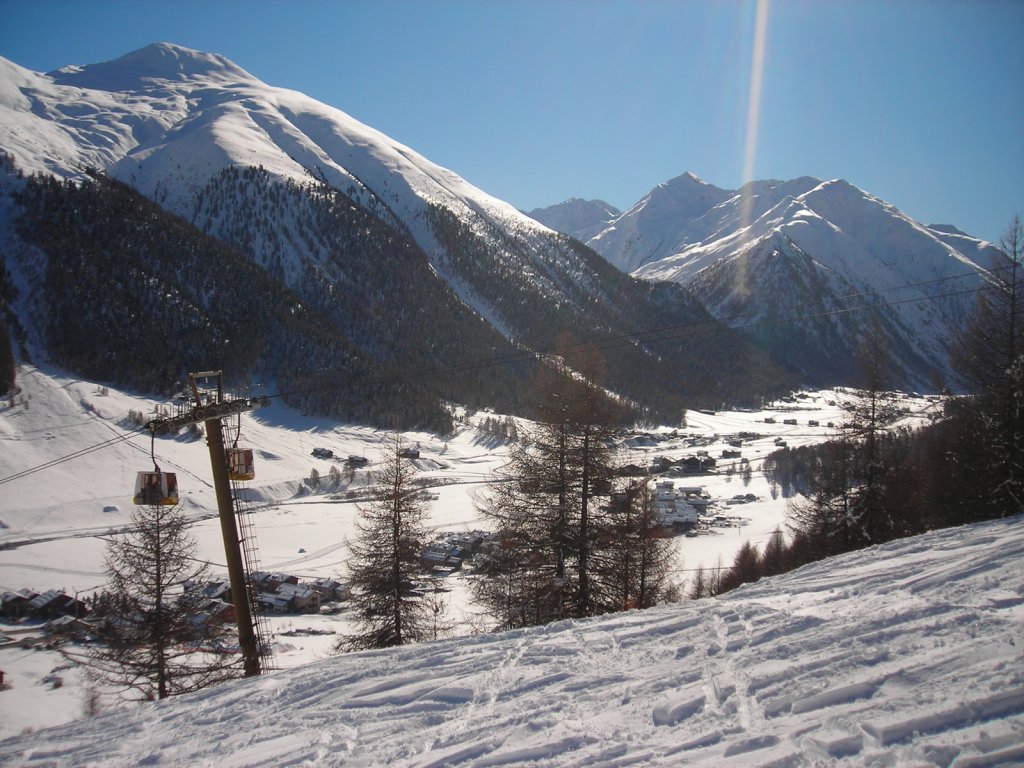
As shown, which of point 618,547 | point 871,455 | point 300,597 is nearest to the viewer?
point 618,547

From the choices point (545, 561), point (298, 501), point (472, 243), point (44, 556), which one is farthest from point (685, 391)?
point (545, 561)

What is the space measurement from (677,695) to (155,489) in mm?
9924

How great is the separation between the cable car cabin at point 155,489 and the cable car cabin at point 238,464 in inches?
43.3

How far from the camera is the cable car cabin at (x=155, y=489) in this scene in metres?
10.9

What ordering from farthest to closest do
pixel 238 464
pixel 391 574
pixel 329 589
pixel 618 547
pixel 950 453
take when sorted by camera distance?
pixel 329 589 < pixel 950 453 < pixel 391 574 < pixel 618 547 < pixel 238 464

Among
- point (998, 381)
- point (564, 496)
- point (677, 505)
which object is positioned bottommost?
point (677, 505)

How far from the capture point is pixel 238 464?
10.9m

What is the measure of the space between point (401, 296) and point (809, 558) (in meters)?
142

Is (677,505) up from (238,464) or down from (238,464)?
down

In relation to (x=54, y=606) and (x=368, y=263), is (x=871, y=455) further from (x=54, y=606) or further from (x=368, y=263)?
(x=368, y=263)

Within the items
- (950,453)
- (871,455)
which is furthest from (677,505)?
(871,455)

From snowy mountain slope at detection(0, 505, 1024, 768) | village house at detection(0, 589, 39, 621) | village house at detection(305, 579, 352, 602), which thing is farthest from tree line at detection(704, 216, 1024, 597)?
village house at detection(0, 589, 39, 621)

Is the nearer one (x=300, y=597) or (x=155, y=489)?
(x=155, y=489)

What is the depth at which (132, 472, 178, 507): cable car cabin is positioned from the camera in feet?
35.8
